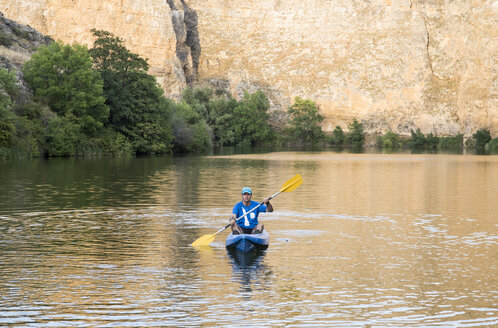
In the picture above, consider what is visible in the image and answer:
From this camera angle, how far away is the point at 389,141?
423 ft

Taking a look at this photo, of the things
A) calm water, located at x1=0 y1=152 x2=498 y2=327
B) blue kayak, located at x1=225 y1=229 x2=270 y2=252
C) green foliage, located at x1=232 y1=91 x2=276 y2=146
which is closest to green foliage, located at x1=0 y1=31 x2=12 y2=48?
calm water, located at x1=0 y1=152 x2=498 y2=327

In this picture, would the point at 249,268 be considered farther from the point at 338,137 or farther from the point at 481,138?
the point at 338,137

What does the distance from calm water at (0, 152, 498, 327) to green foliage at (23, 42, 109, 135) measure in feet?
100

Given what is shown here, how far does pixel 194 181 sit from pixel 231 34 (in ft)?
392

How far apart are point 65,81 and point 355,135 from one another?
80.7 m

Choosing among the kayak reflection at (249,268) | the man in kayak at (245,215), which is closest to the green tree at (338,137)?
the man in kayak at (245,215)

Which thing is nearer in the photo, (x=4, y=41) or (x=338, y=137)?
(x=4, y=41)

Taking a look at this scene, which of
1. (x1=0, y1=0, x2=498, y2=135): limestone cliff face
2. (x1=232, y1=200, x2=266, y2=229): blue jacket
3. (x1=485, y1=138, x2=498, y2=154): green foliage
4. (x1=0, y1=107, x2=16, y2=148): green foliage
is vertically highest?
(x1=0, y1=0, x2=498, y2=135): limestone cliff face

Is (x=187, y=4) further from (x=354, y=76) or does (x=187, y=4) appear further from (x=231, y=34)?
(x=354, y=76)

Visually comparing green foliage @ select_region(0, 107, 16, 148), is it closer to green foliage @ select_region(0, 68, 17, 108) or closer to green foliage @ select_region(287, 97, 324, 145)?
green foliage @ select_region(0, 68, 17, 108)

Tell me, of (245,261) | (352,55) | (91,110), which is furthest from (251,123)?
(245,261)

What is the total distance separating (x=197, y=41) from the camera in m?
154

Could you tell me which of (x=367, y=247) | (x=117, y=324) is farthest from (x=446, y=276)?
(x=117, y=324)

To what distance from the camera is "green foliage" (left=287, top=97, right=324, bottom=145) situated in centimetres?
13625
